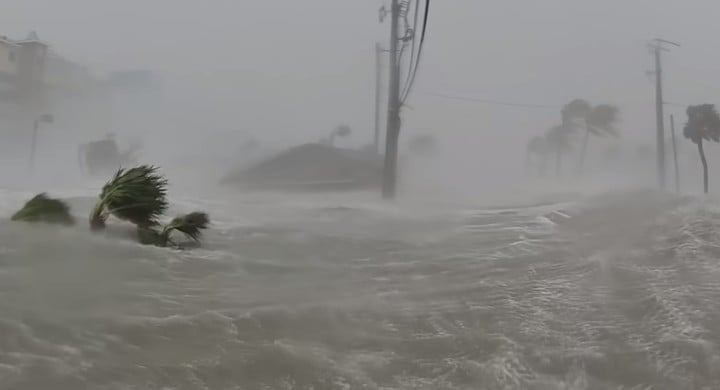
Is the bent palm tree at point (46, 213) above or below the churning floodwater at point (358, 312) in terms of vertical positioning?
above

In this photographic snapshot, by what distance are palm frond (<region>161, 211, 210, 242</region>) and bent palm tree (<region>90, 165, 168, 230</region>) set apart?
22 centimetres

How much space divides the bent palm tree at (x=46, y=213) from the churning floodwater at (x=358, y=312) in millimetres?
279

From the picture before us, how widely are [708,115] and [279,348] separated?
1248 inches

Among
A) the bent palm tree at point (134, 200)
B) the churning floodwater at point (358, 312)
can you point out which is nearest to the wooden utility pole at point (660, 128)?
the churning floodwater at point (358, 312)

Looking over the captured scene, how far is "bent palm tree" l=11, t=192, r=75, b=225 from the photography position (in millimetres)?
9133

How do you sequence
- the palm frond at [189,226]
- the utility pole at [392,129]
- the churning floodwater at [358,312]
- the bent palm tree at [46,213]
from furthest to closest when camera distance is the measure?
1. the utility pole at [392,129]
2. the palm frond at [189,226]
3. the bent palm tree at [46,213]
4. the churning floodwater at [358,312]

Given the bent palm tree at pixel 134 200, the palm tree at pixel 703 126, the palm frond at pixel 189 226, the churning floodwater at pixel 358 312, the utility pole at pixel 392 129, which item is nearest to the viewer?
the churning floodwater at pixel 358 312

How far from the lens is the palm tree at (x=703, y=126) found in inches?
1226

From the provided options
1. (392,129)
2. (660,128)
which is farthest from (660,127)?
(392,129)

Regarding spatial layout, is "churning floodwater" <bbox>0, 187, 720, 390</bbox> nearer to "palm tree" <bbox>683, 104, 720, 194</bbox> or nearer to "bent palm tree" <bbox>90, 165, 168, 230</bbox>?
"bent palm tree" <bbox>90, 165, 168, 230</bbox>

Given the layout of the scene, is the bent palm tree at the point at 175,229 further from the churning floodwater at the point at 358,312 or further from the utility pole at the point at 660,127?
the utility pole at the point at 660,127

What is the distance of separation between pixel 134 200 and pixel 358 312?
14.9 ft

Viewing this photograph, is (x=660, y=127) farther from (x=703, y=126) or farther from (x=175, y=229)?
(x=175, y=229)

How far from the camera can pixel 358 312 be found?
18.7ft
